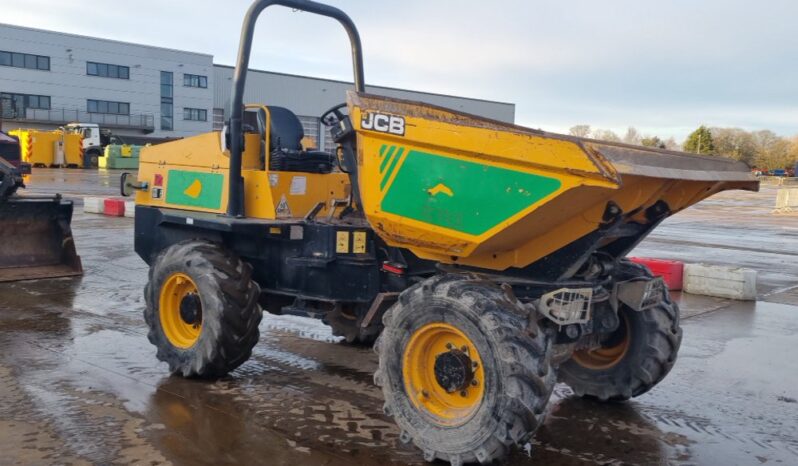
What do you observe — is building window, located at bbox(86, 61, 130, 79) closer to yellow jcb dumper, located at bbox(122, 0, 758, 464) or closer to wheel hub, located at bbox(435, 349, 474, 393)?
A: yellow jcb dumper, located at bbox(122, 0, 758, 464)

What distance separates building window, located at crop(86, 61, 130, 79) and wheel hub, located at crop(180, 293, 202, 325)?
176ft

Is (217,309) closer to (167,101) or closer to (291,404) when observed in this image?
(291,404)

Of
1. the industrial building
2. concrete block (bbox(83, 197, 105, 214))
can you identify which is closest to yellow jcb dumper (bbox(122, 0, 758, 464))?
concrete block (bbox(83, 197, 105, 214))

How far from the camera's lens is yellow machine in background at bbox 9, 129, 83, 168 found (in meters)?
38.8

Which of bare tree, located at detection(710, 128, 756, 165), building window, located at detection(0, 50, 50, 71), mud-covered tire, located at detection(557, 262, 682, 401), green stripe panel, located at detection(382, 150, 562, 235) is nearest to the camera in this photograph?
green stripe panel, located at detection(382, 150, 562, 235)

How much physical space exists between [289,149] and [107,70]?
2139 inches

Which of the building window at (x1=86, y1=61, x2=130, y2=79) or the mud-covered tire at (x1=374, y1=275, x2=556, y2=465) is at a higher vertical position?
the building window at (x1=86, y1=61, x2=130, y2=79)

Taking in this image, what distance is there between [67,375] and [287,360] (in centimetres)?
165

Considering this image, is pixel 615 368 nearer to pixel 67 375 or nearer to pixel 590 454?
pixel 590 454

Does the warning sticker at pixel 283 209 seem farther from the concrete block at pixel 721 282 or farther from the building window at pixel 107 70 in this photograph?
the building window at pixel 107 70

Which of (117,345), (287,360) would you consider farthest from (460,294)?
(117,345)

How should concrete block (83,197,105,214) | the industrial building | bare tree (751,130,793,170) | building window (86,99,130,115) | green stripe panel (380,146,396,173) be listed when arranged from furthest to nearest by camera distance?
bare tree (751,130,793,170), building window (86,99,130,115), the industrial building, concrete block (83,197,105,214), green stripe panel (380,146,396,173)

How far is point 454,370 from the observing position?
4.05m

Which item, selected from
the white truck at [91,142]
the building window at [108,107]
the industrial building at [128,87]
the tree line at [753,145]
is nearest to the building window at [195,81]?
the industrial building at [128,87]
